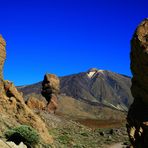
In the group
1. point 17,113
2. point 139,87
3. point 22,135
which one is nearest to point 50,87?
point 17,113

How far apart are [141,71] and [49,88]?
7596 cm

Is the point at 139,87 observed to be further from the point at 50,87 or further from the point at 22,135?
the point at 50,87

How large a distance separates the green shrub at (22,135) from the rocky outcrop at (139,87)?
49.8 feet

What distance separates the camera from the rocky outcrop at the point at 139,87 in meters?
15.7

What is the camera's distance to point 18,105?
3988 centimetres

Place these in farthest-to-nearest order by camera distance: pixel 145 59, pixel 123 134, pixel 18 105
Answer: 1. pixel 123 134
2. pixel 18 105
3. pixel 145 59

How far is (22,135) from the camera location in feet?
100

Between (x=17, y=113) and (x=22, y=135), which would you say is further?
A: (x=17, y=113)

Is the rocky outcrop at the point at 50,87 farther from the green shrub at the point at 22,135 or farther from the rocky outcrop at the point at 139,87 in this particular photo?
the rocky outcrop at the point at 139,87

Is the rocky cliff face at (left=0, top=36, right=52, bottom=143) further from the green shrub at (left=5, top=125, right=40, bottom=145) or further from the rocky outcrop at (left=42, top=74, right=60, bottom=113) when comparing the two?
the rocky outcrop at (left=42, top=74, right=60, bottom=113)

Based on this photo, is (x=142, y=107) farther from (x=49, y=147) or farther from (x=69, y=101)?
(x=69, y=101)

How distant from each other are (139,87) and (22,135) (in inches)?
634

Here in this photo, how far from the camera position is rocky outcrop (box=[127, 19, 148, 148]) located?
15695 millimetres

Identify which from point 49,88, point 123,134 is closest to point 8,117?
point 123,134
